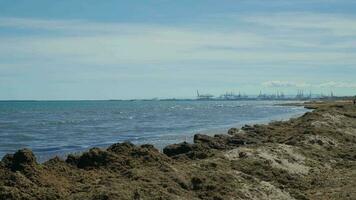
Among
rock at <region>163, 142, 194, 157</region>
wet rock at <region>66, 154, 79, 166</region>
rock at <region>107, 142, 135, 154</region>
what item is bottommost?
rock at <region>163, 142, 194, 157</region>

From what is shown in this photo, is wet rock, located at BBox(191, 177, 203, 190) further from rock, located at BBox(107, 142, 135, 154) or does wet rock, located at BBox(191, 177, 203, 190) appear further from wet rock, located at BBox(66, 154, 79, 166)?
wet rock, located at BBox(66, 154, 79, 166)

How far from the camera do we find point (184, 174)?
14.4 m

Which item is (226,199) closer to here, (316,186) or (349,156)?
(316,186)

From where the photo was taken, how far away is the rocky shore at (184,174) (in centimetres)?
1234

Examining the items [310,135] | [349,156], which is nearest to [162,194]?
[349,156]

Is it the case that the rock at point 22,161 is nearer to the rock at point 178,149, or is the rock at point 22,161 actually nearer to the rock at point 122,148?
the rock at point 122,148

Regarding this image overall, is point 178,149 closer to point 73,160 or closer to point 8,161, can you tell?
point 73,160

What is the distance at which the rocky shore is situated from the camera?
1234cm

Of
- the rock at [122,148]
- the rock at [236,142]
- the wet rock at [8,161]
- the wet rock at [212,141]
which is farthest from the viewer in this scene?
the rock at [236,142]

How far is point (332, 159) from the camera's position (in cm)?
2091

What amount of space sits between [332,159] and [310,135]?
4362 mm

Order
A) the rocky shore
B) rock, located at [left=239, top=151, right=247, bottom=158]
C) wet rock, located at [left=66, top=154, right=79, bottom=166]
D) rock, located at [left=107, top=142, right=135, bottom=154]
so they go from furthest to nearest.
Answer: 1. rock, located at [left=239, top=151, right=247, bottom=158]
2. rock, located at [left=107, top=142, right=135, bottom=154]
3. wet rock, located at [left=66, top=154, right=79, bottom=166]
4. the rocky shore

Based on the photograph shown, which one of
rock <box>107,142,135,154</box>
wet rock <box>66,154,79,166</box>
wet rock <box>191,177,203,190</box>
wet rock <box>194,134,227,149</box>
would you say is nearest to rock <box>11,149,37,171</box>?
wet rock <box>66,154,79,166</box>

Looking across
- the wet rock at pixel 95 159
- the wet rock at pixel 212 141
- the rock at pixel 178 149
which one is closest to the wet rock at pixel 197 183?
the wet rock at pixel 95 159
